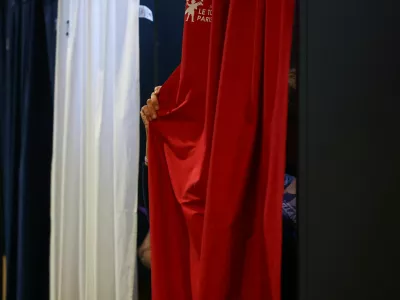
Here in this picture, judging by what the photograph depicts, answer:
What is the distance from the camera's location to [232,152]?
0.79m

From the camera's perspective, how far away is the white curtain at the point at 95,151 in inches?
43.9

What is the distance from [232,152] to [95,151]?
1.92 ft

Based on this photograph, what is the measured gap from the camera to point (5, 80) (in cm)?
186

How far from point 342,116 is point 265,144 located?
196 mm

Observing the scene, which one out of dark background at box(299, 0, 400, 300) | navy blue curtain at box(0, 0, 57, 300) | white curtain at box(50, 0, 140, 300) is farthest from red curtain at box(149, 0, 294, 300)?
navy blue curtain at box(0, 0, 57, 300)

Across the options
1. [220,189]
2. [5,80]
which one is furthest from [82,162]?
[5,80]

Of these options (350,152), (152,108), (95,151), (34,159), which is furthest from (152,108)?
(34,159)

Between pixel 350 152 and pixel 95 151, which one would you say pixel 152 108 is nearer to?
pixel 95 151

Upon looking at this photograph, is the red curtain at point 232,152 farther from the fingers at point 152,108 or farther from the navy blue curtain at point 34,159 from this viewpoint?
the navy blue curtain at point 34,159

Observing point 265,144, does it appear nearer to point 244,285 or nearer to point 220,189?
point 220,189

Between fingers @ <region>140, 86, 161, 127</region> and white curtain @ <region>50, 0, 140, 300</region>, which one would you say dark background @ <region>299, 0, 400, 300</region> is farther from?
white curtain @ <region>50, 0, 140, 300</region>

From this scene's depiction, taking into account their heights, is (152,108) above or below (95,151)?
above

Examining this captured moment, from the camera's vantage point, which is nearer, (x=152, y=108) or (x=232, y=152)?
(x=232, y=152)

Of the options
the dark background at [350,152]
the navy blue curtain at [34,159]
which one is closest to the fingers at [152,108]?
the dark background at [350,152]
